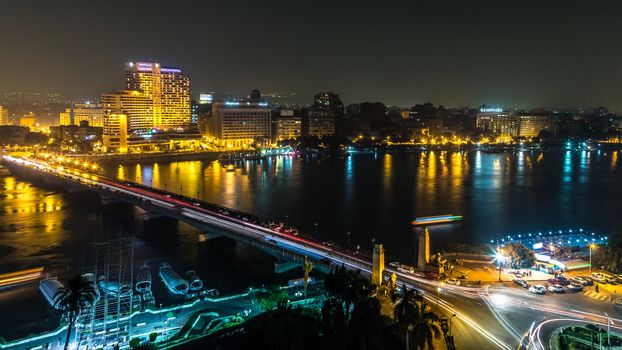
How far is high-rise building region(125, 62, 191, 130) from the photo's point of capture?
61.9 m

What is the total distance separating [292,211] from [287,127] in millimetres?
42177

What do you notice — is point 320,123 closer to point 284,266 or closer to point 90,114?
point 90,114

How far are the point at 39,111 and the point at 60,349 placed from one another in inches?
4802

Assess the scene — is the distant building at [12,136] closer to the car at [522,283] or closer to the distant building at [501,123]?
the car at [522,283]

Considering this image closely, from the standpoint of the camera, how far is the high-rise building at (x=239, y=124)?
57.1 m

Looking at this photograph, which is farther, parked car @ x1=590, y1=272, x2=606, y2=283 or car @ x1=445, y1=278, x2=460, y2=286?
parked car @ x1=590, y1=272, x2=606, y2=283

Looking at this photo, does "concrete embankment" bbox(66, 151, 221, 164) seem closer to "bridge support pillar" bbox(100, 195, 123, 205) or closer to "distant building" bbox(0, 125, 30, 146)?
"distant building" bbox(0, 125, 30, 146)

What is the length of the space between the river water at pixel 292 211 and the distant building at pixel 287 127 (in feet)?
78.4

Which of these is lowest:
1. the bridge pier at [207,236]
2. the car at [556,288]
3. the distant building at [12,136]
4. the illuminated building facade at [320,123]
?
the bridge pier at [207,236]

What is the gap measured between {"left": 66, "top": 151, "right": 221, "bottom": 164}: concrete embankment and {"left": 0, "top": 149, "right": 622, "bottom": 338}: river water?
6515 millimetres

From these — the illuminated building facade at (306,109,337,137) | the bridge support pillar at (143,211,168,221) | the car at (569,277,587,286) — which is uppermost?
the illuminated building facade at (306,109,337,137)

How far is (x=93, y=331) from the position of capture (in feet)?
29.5

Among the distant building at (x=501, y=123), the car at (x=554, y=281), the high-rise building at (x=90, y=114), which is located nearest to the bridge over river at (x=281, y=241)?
the car at (x=554, y=281)

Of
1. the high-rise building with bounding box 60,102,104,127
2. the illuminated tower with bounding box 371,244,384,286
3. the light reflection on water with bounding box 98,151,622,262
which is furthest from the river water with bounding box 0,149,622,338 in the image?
the high-rise building with bounding box 60,102,104,127
